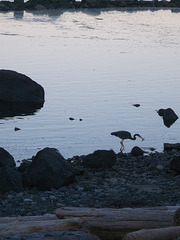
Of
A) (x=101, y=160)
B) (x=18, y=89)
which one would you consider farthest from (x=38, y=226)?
(x=18, y=89)

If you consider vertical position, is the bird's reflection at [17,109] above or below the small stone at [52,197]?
below

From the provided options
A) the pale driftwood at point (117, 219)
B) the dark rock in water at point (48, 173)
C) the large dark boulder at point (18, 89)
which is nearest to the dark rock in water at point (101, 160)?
the dark rock in water at point (48, 173)

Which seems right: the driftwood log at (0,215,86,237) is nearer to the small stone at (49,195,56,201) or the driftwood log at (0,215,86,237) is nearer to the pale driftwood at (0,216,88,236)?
the pale driftwood at (0,216,88,236)

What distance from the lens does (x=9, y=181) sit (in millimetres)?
15078

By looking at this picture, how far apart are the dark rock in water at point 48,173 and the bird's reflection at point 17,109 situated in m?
13.0

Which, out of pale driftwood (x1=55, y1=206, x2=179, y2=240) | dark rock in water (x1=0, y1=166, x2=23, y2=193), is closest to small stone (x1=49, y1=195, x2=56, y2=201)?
dark rock in water (x1=0, y1=166, x2=23, y2=193)

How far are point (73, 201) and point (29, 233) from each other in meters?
5.93

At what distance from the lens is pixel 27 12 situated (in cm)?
8688

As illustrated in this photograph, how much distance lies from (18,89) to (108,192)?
1781 centimetres

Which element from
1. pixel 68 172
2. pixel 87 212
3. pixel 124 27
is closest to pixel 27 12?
pixel 124 27

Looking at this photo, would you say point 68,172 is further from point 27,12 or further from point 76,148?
point 27,12

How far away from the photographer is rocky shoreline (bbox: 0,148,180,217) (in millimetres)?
13516

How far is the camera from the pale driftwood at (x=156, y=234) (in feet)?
26.1

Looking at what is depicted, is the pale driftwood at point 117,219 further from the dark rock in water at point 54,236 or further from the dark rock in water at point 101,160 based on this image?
the dark rock in water at point 101,160
